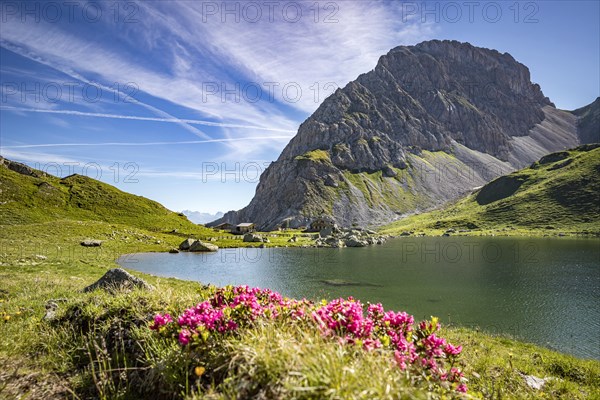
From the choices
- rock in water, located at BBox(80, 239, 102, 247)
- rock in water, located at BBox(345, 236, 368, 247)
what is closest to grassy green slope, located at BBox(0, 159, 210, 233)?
rock in water, located at BBox(80, 239, 102, 247)

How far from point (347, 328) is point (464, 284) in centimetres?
4699

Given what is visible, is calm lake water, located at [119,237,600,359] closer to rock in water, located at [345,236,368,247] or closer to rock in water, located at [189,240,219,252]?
rock in water, located at [189,240,219,252]

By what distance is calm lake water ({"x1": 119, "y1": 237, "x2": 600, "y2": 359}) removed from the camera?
29.1m

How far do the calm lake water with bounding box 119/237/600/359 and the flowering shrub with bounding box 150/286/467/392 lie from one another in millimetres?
24820

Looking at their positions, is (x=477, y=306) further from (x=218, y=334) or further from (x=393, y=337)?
(x=218, y=334)

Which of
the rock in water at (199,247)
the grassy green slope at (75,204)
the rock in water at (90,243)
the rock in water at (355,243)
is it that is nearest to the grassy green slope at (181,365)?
the rock in water at (90,243)

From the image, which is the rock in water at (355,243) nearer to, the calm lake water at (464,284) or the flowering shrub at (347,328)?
the calm lake water at (464,284)

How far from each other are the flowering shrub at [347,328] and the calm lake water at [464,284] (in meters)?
24.8

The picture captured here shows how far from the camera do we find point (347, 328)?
245 inches

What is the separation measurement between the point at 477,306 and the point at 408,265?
2958cm

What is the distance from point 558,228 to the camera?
550ft

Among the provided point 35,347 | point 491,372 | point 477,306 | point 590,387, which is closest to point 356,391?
point 35,347

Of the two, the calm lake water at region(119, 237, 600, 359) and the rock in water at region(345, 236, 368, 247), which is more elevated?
the rock in water at region(345, 236, 368, 247)

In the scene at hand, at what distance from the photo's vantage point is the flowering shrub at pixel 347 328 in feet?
19.7
